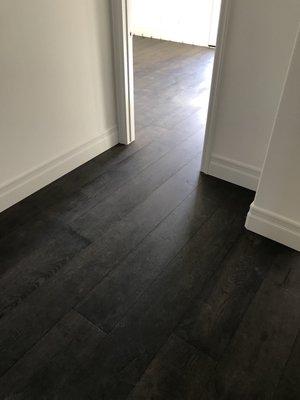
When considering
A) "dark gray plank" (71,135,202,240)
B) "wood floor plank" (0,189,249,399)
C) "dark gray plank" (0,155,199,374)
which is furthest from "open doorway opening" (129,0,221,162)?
"wood floor plank" (0,189,249,399)

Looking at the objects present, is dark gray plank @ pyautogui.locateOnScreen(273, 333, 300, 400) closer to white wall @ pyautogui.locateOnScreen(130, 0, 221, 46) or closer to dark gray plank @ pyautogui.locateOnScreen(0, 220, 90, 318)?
dark gray plank @ pyautogui.locateOnScreen(0, 220, 90, 318)

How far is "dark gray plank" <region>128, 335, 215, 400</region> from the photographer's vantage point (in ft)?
3.84

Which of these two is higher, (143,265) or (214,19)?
(214,19)

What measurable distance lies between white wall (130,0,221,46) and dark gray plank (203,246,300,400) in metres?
4.42

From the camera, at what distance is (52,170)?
2199 mm

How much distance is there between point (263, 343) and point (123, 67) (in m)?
1.93

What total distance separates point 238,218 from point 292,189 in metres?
0.40

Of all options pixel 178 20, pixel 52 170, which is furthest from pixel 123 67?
→ pixel 178 20

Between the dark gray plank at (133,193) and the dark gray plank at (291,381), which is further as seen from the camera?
the dark gray plank at (133,193)

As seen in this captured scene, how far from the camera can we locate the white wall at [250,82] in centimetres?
164

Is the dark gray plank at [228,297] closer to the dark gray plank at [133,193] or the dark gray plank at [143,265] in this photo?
the dark gray plank at [143,265]

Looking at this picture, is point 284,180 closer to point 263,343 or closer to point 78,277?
point 263,343

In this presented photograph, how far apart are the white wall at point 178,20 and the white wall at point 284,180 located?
4.04 metres

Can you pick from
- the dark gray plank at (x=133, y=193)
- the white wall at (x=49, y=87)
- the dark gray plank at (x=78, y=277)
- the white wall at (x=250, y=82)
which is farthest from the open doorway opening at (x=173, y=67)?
the dark gray plank at (x=78, y=277)
